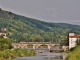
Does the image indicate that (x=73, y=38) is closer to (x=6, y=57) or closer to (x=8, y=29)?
(x=6, y=57)

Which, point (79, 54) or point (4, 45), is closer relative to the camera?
point (79, 54)

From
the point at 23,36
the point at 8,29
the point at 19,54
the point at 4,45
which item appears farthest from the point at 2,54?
the point at 8,29

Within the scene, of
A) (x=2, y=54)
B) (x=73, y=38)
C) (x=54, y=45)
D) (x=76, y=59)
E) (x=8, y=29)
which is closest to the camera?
(x=76, y=59)

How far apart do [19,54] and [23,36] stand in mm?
89395

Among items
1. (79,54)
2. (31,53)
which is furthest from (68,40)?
(79,54)

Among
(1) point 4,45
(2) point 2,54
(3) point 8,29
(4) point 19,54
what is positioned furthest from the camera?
(3) point 8,29

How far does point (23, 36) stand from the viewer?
174 meters

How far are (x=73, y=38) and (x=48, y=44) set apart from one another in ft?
106

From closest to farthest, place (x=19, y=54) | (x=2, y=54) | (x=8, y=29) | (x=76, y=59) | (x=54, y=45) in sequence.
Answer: (x=76, y=59)
(x=2, y=54)
(x=19, y=54)
(x=54, y=45)
(x=8, y=29)

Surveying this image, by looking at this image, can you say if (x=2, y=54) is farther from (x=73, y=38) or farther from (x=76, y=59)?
(x=73, y=38)

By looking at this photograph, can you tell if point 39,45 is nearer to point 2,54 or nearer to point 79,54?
point 2,54

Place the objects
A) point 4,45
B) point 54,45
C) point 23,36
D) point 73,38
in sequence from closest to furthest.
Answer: point 4,45 → point 73,38 → point 54,45 → point 23,36

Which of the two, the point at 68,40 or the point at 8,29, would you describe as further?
the point at 8,29

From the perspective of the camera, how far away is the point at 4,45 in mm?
91250
